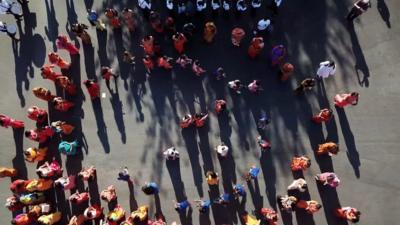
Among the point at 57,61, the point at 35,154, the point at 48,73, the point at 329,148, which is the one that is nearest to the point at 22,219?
the point at 35,154

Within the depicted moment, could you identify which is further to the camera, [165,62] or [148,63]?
[148,63]

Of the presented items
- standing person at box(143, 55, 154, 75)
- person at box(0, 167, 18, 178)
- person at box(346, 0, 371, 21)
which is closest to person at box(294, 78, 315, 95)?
person at box(346, 0, 371, 21)

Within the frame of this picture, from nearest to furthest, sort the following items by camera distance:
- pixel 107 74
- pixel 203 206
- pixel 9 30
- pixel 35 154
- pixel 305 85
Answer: pixel 203 206, pixel 305 85, pixel 35 154, pixel 107 74, pixel 9 30

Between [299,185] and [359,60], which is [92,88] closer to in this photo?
[299,185]

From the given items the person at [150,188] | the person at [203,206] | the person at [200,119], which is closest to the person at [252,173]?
the person at [203,206]

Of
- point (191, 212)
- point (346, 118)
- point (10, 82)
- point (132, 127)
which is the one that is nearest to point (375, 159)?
point (346, 118)

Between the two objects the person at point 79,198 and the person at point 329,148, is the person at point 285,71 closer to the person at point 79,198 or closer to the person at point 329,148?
the person at point 329,148

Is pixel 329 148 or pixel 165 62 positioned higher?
pixel 165 62
